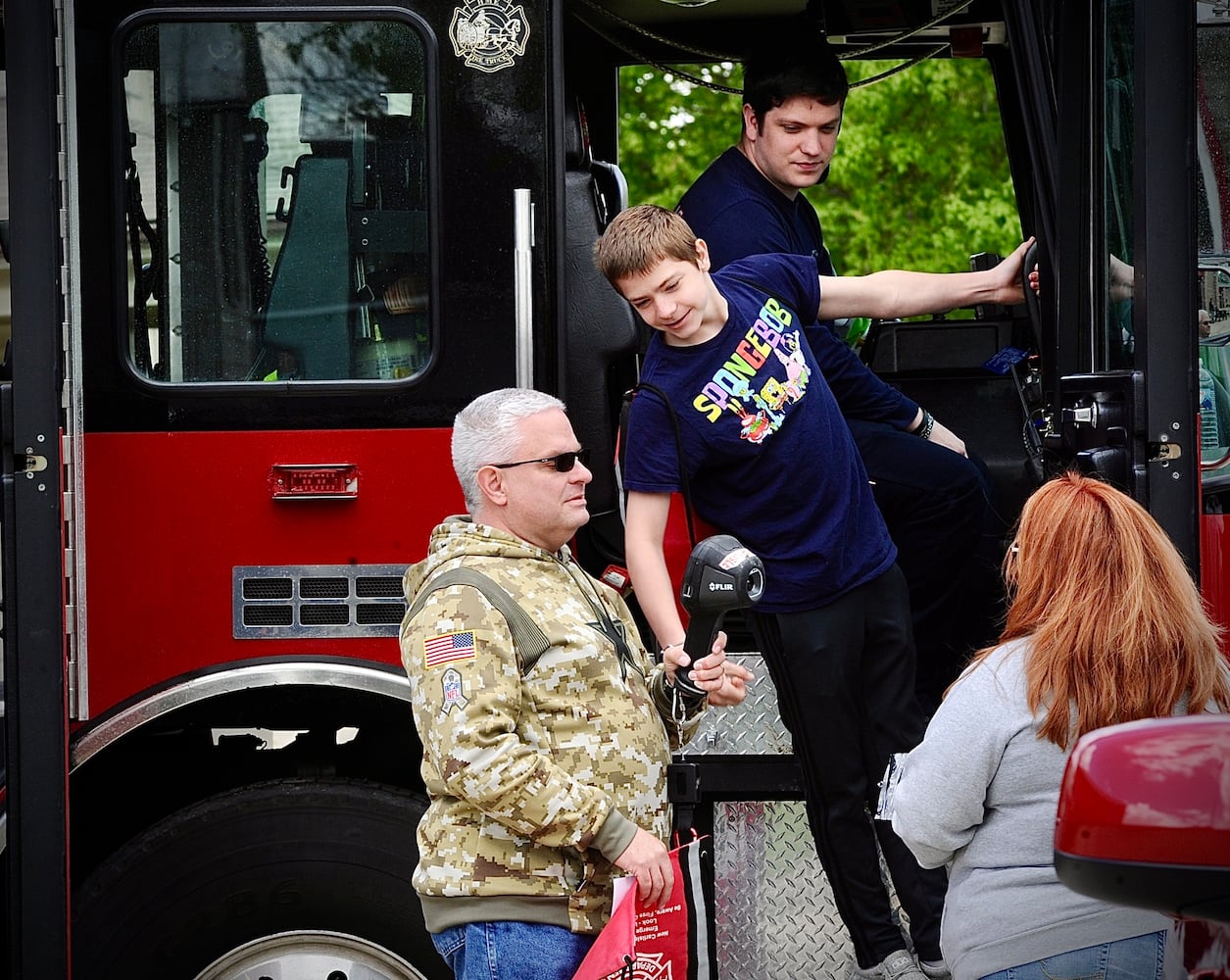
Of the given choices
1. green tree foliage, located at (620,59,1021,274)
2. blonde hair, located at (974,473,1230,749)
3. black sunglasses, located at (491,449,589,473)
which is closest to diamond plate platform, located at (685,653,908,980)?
black sunglasses, located at (491,449,589,473)

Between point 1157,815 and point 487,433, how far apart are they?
157 cm

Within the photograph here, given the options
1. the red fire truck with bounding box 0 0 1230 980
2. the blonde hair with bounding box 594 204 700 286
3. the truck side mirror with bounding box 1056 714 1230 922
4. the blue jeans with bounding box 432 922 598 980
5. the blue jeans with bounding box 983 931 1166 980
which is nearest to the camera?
the truck side mirror with bounding box 1056 714 1230 922

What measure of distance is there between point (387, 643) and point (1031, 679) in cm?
161

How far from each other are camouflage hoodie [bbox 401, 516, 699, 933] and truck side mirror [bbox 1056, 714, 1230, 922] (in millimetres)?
1107

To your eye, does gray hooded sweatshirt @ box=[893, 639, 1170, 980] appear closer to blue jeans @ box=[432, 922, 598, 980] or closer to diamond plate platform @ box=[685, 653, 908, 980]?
blue jeans @ box=[432, 922, 598, 980]

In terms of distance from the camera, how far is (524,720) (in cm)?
275

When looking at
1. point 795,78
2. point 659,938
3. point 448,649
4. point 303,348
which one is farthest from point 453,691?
point 795,78

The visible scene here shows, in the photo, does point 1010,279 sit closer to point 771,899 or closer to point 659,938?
point 771,899

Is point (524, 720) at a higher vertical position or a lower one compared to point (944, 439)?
lower

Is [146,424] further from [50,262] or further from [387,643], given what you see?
[387,643]

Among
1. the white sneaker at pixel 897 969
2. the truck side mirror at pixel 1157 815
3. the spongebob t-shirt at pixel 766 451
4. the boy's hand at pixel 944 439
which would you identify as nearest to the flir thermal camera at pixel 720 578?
the spongebob t-shirt at pixel 766 451

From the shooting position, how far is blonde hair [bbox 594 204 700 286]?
3.25m

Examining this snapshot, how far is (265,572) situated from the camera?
3557 millimetres

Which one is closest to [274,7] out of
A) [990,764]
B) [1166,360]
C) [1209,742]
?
[1166,360]
